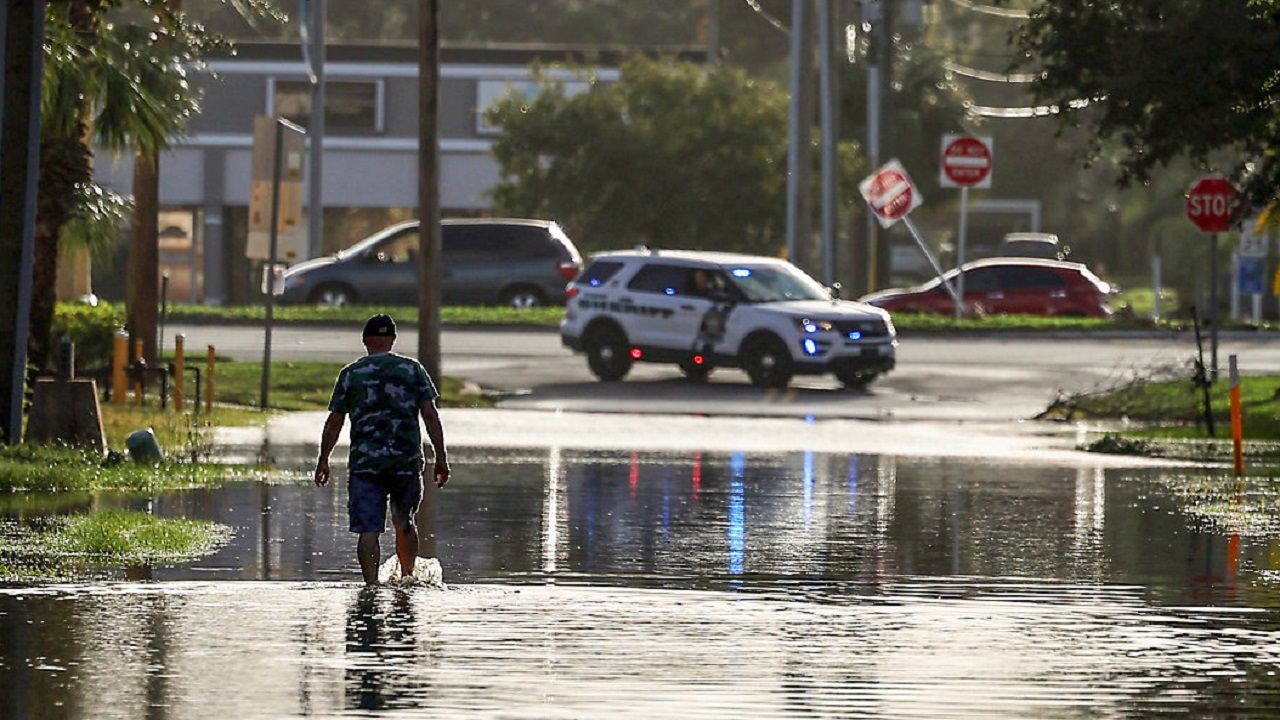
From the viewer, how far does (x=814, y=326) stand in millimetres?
35625

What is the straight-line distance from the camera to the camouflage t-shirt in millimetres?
14539

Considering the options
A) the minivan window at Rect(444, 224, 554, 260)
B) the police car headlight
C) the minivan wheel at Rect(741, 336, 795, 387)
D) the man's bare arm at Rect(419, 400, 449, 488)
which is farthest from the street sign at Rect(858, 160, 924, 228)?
the man's bare arm at Rect(419, 400, 449, 488)

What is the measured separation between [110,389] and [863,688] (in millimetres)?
22631

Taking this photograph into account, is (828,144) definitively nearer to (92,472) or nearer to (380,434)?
(92,472)

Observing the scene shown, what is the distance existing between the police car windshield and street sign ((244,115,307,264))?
6578mm

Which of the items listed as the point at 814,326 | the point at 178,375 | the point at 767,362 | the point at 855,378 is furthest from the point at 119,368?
the point at 855,378

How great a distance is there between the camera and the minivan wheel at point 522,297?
172ft

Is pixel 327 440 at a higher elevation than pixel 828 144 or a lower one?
lower

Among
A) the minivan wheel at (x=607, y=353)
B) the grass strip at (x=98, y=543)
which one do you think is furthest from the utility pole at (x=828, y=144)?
the grass strip at (x=98, y=543)

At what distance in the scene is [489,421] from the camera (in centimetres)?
3062

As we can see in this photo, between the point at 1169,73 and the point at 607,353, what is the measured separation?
10.5 metres

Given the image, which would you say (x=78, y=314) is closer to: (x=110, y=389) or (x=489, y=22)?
(x=110, y=389)

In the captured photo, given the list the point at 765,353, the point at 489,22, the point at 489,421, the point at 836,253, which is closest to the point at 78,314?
the point at 489,421

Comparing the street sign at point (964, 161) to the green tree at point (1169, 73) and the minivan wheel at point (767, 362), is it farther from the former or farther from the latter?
the green tree at point (1169, 73)
